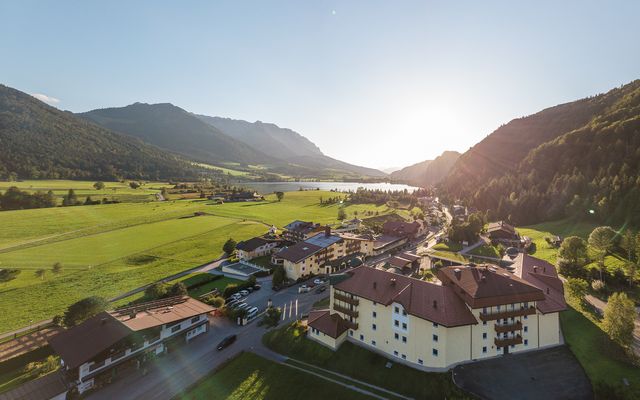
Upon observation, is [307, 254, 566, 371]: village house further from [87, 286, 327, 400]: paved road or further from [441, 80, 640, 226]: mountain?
[441, 80, 640, 226]: mountain

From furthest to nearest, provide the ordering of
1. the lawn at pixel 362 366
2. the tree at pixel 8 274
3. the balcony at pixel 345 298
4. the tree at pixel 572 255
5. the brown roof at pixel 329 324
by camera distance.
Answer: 1. the tree at pixel 572 255
2. the tree at pixel 8 274
3. the balcony at pixel 345 298
4. the brown roof at pixel 329 324
5. the lawn at pixel 362 366

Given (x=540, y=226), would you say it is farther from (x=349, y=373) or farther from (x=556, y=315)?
(x=349, y=373)

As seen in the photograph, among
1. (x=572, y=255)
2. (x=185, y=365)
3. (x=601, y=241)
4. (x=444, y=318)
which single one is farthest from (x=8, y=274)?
(x=601, y=241)

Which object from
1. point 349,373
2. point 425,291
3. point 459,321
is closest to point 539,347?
point 459,321

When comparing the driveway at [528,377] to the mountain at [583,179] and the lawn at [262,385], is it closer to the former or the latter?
the lawn at [262,385]

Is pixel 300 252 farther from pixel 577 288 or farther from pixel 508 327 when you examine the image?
pixel 577 288

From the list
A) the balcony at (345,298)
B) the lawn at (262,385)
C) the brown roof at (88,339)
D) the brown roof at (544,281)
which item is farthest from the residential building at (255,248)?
the brown roof at (544,281)
